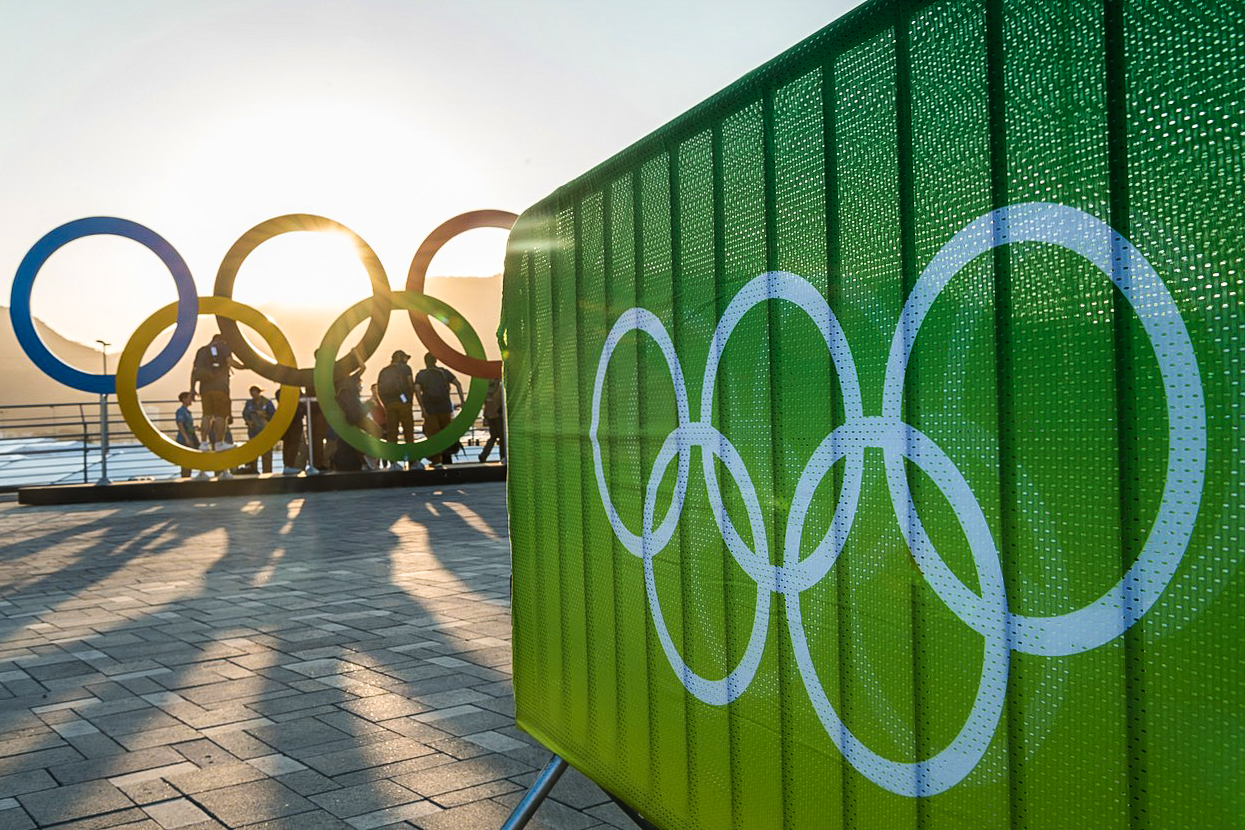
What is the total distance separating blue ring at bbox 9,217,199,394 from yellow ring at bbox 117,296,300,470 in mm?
234

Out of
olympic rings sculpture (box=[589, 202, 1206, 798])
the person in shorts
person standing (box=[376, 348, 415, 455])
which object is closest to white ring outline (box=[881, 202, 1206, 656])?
olympic rings sculpture (box=[589, 202, 1206, 798])

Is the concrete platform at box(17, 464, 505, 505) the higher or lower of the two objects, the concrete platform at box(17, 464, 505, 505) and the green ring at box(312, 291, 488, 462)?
the lower

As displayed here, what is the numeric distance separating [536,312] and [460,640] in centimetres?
313

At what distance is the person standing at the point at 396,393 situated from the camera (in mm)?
17406

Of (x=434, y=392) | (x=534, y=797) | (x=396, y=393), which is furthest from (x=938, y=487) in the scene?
(x=396, y=393)

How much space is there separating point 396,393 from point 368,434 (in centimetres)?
117

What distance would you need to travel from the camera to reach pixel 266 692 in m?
5.07

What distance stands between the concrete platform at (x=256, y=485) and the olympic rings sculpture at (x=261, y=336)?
15.2 inches

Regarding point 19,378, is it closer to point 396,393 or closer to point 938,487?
point 396,393

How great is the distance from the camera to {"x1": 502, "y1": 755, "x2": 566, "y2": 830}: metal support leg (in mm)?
3201

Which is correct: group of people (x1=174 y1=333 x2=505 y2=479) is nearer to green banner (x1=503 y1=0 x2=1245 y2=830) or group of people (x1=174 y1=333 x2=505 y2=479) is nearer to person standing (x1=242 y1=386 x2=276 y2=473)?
person standing (x1=242 y1=386 x2=276 y2=473)

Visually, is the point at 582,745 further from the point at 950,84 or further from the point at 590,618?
the point at 950,84

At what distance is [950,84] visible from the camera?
1716 millimetres

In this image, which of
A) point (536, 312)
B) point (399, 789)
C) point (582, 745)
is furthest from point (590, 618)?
point (399, 789)
